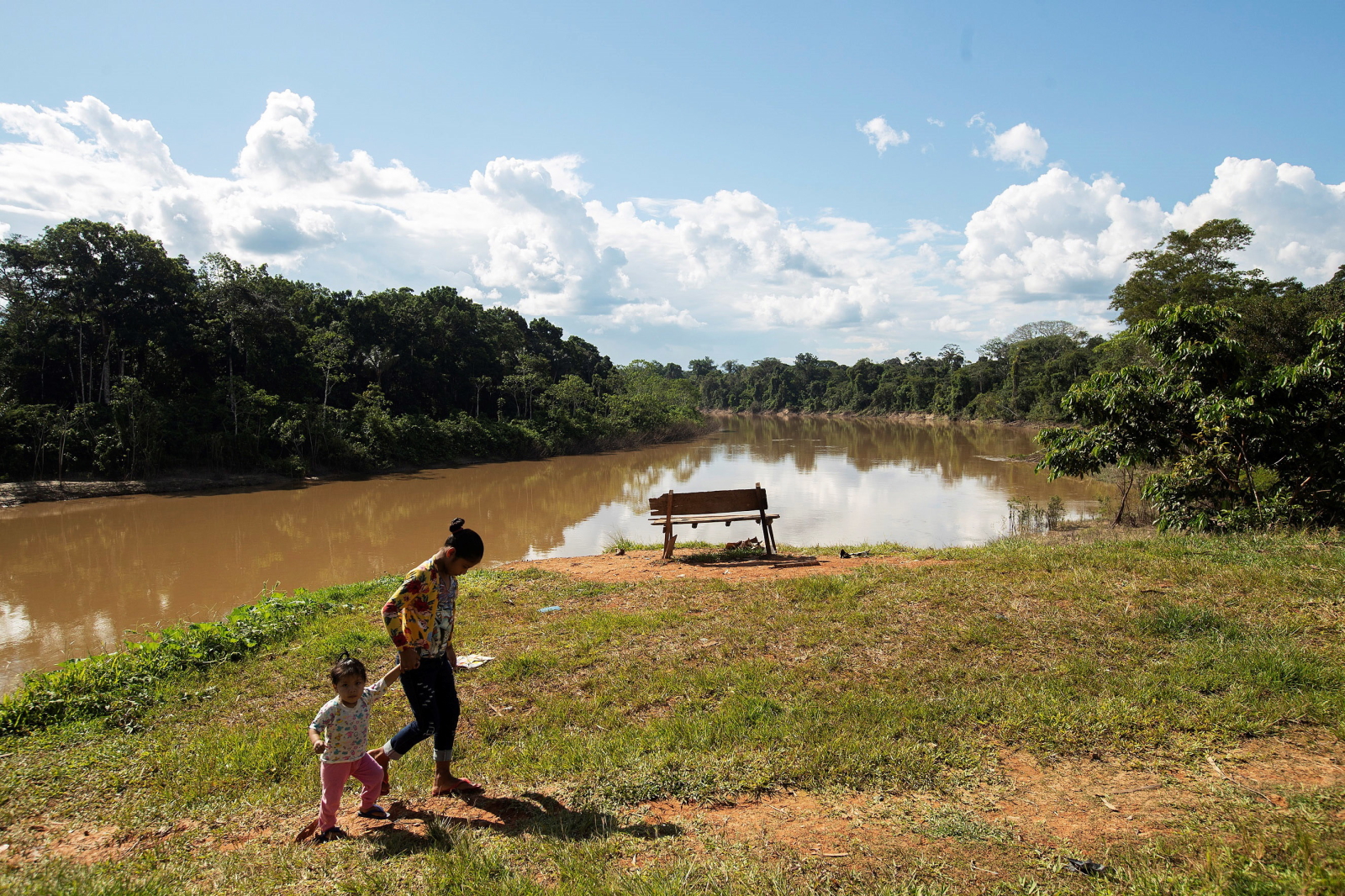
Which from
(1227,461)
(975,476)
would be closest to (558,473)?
(975,476)

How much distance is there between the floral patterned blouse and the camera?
136 inches

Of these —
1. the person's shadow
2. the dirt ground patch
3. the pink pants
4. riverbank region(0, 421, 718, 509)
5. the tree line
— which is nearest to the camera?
the person's shadow

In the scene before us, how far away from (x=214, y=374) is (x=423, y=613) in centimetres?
3678

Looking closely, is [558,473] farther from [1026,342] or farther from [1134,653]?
[1026,342]

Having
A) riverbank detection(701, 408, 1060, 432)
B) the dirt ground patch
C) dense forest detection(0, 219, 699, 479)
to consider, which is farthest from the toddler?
riverbank detection(701, 408, 1060, 432)

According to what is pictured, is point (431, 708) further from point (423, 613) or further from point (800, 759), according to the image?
point (800, 759)

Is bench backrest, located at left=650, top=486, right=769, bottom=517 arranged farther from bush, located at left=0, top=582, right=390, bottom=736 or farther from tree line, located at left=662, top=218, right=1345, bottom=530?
tree line, located at left=662, top=218, right=1345, bottom=530

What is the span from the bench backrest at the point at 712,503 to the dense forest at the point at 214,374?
86.4ft

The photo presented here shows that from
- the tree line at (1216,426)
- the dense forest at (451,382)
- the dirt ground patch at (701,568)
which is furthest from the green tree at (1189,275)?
the dirt ground patch at (701,568)

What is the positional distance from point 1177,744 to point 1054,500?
13.3 m

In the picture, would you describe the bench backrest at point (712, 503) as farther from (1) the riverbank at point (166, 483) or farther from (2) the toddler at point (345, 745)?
(1) the riverbank at point (166, 483)

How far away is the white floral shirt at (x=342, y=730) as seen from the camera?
3271 mm

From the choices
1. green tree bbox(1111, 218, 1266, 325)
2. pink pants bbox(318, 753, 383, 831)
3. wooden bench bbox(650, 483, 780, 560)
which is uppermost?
green tree bbox(1111, 218, 1266, 325)

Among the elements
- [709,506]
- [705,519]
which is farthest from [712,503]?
[705,519]
